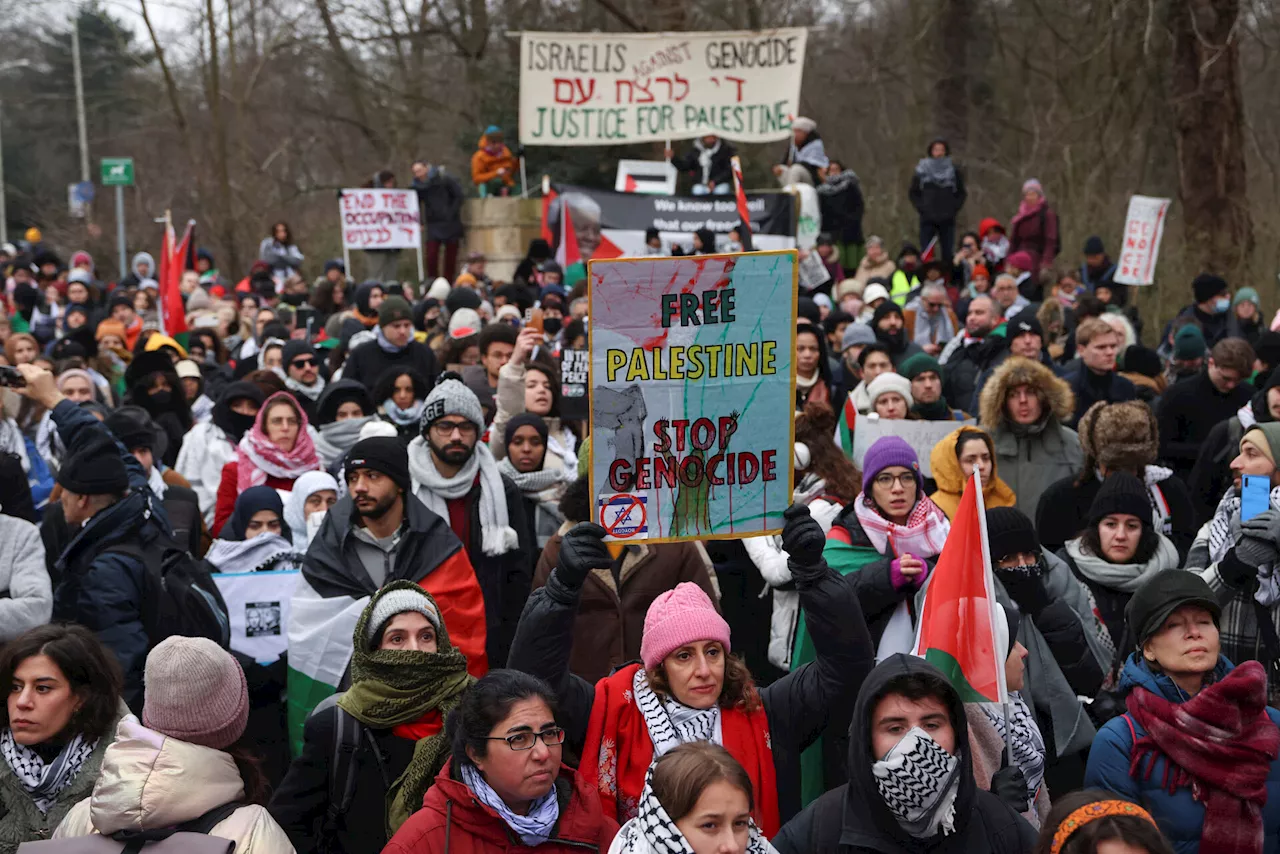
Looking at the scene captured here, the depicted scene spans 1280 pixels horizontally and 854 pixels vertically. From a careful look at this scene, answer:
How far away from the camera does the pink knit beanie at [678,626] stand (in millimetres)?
4227

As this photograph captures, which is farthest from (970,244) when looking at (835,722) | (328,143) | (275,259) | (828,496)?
(328,143)

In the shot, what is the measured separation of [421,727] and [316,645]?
1063mm

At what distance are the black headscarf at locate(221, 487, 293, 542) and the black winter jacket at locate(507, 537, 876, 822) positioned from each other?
8.67ft

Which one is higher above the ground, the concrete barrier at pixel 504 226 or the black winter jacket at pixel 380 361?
the concrete barrier at pixel 504 226

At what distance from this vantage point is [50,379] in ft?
22.4

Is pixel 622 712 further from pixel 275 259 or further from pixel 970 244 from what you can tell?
pixel 275 259

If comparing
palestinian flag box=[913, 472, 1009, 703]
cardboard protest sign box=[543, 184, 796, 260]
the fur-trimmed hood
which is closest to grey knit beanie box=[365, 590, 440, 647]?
palestinian flag box=[913, 472, 1009, 703]

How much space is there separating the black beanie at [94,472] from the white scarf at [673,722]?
92.6 inches

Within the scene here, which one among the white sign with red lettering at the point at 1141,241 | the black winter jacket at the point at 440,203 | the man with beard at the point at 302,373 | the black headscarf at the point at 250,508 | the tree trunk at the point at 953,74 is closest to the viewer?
the black headscarf at the point at 250,508

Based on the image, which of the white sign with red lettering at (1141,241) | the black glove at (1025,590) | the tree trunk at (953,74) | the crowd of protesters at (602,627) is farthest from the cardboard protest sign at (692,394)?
the tree trunk at (953,74)

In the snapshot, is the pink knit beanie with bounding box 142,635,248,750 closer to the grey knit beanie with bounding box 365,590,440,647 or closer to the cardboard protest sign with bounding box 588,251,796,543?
the grey knit beanie with bounding box 365,590,440,647

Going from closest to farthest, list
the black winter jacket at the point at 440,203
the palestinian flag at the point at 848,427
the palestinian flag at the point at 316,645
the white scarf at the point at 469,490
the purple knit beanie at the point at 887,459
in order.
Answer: the palestinian flag at the point at 316,645, the purple knit beanie at the point at 887,459, the white scarf at the point at 469,490, the palestinian flag at the point at 848,427, the black winter jacket at the point at 440,203

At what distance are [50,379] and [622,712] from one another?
11.9 feet

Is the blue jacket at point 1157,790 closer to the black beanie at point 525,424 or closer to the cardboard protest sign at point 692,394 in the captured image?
the cardboard protest sign at point 692,394
